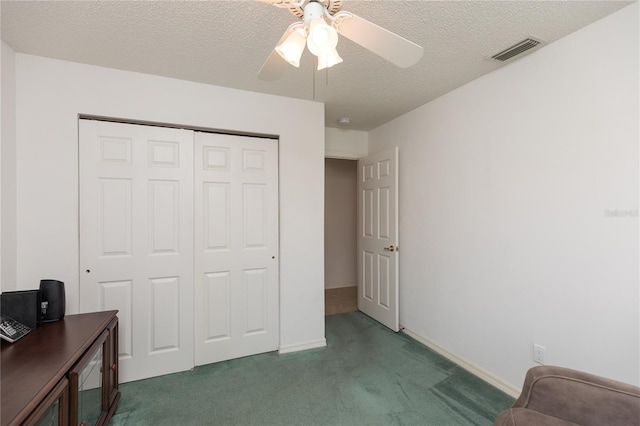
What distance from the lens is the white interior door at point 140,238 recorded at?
2125 mm

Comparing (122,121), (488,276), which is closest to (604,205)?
(488,276)

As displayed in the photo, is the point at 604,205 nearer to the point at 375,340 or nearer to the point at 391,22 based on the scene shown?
the point at 391,22

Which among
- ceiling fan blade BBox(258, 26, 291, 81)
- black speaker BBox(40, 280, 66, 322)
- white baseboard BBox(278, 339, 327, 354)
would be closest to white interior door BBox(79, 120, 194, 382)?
black speaker BBox(40, 280, 66, 322)

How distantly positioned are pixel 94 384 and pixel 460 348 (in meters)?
2.61

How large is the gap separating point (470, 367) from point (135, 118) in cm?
329

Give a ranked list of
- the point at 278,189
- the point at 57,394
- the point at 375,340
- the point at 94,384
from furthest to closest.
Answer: the point at 375,340
the point at 278,189
the point at 94,384
the point at 57,394

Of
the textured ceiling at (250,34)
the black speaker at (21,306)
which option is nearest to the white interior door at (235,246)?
the textured ceiling at (250,34)

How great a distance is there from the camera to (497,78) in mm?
2139

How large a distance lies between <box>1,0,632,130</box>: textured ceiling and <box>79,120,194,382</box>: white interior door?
53cm

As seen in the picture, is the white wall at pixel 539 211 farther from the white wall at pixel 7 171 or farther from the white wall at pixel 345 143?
the white wall at pixel 7 171

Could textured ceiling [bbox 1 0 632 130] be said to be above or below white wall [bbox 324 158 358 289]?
above

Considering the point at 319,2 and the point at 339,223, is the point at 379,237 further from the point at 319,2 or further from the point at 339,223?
the point at 319,2

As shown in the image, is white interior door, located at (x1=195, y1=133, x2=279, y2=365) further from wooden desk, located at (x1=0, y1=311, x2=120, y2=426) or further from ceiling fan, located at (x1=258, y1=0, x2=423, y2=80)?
ceiling fan, located at (x1=258, y1=0, x2=423, y2=80)

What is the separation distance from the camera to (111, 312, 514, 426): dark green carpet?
1815 millimetres
